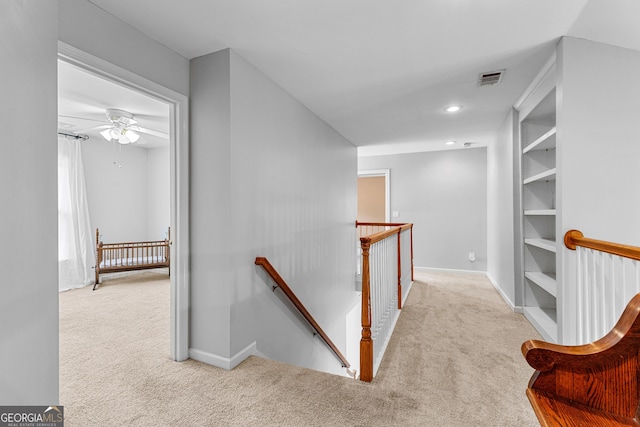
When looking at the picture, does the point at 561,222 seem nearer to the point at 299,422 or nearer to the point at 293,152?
the point at 299,422

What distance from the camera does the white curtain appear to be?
4.55 meters

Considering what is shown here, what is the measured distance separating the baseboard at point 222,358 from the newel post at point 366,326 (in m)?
0.87

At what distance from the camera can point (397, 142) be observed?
512 cm

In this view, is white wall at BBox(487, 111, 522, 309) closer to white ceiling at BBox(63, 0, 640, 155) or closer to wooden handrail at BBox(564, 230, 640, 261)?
white ceiling at BBox(63, 0, 640, 155)

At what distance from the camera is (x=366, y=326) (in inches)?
79.0

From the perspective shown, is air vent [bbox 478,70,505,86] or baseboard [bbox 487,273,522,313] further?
baseboard [bbox 487,273,522,313]

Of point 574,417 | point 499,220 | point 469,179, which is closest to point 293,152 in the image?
point 574,417

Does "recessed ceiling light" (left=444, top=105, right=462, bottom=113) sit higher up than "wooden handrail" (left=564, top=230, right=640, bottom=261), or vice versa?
"recessed ceiling light" (left=444, top=105, right=462, bottom=113)

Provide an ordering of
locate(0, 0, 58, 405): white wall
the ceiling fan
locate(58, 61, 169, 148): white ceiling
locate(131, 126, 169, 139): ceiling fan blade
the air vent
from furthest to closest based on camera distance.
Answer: locate(131, 126, 169, 139): ceiling fan blade
the ceiling fan
locate(58, 61, 169, 148): white ceiling
the air vent
locate(0, 0, 58, 405): white wall

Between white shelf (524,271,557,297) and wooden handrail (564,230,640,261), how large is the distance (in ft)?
3.26

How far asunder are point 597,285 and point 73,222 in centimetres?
628

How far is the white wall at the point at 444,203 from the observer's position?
562 centimetres

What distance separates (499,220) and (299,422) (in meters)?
3.90

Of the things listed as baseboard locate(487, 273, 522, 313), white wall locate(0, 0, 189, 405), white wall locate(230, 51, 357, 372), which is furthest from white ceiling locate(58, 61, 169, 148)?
baseboard locate(487, 273, 522, 313)
